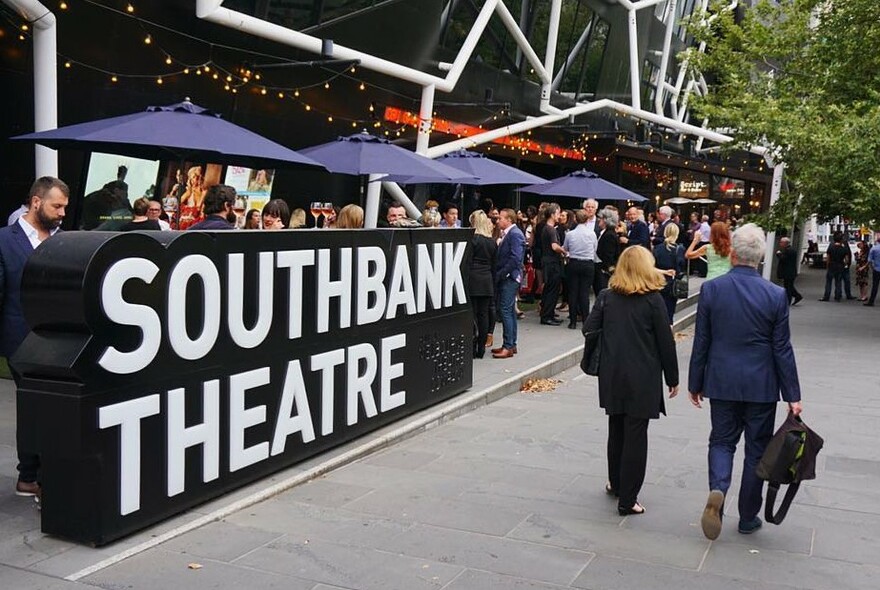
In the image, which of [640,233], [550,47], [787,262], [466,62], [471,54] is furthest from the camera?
[787,262]

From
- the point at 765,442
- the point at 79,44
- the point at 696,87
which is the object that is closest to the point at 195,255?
the point at 765,442

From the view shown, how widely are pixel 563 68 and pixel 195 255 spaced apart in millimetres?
→ 22032

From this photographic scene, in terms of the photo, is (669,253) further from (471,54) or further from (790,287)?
(790,287)

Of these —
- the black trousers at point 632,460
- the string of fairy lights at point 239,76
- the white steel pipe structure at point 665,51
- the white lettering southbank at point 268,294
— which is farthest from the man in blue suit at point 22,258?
the white steel pipe structure at point 665,51

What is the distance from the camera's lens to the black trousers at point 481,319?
11430 millimetres

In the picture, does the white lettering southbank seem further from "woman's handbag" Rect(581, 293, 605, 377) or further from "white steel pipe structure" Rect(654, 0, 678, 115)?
"white steel pipe structure" Rect(654, 0, 678, 115)

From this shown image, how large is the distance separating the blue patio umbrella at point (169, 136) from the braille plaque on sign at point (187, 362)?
211cm

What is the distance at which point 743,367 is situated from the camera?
5461 millimetres

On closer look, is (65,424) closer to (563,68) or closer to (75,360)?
(75,360)

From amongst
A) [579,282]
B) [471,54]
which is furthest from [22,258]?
[471,54]

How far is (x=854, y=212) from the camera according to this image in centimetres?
1770

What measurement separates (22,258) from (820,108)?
1705 cm

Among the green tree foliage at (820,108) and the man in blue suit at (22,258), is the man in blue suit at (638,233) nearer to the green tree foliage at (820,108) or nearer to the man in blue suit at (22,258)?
the green tree foliage at (820,108)

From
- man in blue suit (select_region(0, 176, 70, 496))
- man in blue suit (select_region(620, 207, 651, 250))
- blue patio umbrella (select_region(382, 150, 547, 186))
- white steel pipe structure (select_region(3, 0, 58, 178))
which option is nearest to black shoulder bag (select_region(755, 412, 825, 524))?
man in blue suit (select_region(0, 176, 70, 496))
